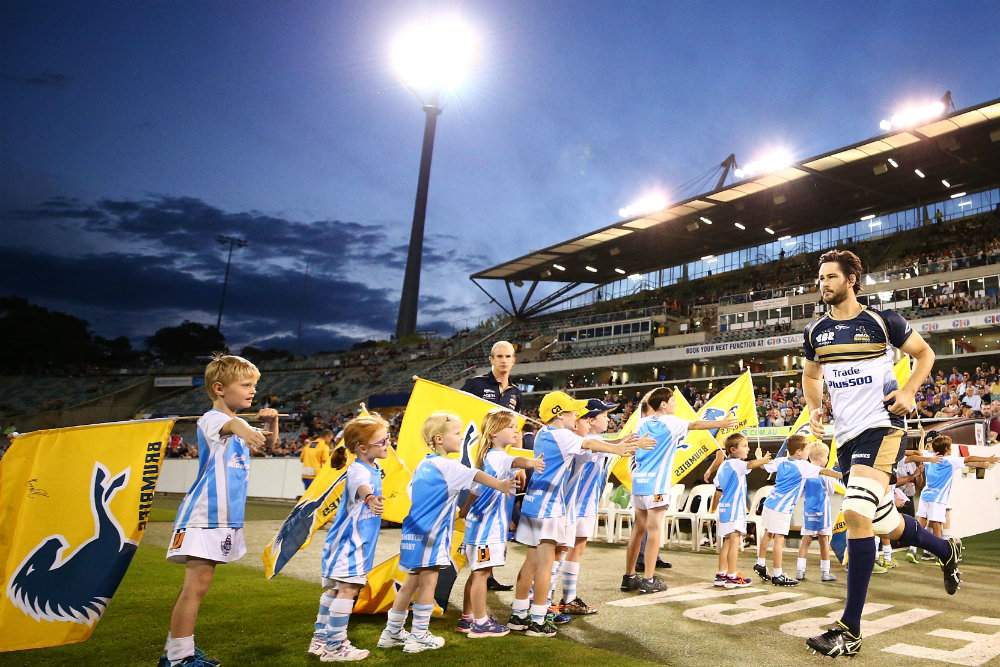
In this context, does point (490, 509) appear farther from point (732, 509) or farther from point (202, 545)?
point (732, 509)

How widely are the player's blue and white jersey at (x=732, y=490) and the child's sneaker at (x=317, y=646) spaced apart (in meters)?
5.01

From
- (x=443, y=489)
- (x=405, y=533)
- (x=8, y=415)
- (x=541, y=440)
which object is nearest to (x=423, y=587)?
(x=405, y=533)

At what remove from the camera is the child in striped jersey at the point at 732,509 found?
7145mm

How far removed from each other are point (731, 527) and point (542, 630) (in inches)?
137

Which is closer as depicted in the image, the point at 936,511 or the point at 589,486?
the point at 589,486

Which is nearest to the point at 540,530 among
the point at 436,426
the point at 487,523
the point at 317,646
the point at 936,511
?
the point at 487,523

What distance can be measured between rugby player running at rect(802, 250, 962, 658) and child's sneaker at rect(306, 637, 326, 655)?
305cm

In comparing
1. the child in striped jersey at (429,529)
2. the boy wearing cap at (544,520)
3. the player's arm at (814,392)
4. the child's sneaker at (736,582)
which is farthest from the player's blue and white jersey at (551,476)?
the child's sneaker at (736,582)

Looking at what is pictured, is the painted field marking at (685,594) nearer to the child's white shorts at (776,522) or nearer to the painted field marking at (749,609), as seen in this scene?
the painted field marking at (749,609)

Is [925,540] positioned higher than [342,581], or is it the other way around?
[925,540]

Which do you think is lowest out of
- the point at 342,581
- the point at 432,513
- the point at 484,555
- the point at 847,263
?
the point at 342,581

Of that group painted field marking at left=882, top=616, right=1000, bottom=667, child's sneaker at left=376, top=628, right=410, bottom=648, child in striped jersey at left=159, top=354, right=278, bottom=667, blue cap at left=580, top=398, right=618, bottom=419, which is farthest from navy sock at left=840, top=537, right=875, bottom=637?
child in striped jersey at left=159, top=354, right=278, bottom=667

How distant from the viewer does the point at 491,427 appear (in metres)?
5.11

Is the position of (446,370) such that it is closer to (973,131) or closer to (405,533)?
(973,131)
